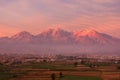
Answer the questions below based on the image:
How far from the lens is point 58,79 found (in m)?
78.0

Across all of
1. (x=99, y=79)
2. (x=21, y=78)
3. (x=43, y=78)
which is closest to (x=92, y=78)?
(x=99, y=79)

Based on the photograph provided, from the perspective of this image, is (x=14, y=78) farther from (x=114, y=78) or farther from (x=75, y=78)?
(x=114, y=78)

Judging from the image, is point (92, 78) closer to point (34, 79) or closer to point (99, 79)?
point (99, 79)

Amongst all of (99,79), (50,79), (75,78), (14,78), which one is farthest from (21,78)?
(99,79)

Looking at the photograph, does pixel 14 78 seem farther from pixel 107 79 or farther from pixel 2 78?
pixel 107 79

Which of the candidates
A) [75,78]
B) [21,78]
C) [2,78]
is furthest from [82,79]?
[2,78]

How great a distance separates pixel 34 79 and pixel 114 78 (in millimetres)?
22563

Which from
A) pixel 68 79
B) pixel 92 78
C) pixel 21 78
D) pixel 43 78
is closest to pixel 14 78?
pixel 21 78

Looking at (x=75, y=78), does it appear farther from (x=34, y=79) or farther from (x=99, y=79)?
(x=34, y=79)

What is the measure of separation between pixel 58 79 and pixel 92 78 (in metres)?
10.8

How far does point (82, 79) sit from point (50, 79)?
9104 mm

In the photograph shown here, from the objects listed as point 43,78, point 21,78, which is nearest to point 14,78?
point 21,78

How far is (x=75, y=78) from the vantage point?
82.9 m

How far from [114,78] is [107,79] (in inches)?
97.6
